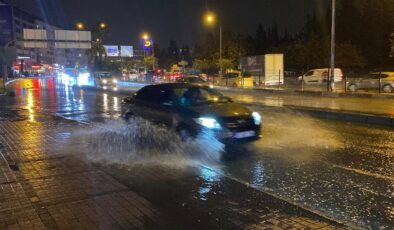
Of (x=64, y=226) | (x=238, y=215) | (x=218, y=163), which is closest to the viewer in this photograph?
(x=64, y=226)

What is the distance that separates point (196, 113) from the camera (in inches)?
394

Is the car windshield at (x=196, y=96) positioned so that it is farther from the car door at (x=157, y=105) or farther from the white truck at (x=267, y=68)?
the white truck at (x=267, y=68)

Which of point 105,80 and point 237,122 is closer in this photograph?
point 237,122

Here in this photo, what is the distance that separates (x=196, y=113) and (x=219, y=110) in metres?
0.53

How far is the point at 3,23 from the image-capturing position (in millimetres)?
48031

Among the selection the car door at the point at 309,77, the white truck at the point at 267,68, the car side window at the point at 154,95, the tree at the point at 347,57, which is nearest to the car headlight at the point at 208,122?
the car side window at the point at 154,95

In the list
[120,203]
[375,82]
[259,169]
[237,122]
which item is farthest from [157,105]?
[375,82]

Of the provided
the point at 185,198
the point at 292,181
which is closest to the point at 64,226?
the point at 185,198

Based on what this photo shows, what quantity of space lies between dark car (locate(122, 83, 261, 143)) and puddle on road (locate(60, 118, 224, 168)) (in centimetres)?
25

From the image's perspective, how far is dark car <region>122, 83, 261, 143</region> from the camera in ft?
32.0

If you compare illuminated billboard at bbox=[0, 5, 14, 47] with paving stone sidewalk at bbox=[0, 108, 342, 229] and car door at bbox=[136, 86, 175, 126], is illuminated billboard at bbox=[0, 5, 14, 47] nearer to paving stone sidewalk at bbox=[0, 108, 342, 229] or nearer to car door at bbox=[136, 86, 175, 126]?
car door at bbox=[136, 86, 175, 126]

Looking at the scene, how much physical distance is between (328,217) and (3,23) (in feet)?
161

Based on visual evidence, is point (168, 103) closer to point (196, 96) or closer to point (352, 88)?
point (196, 96)

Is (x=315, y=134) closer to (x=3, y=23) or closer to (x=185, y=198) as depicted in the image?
(x=185, y=198)
